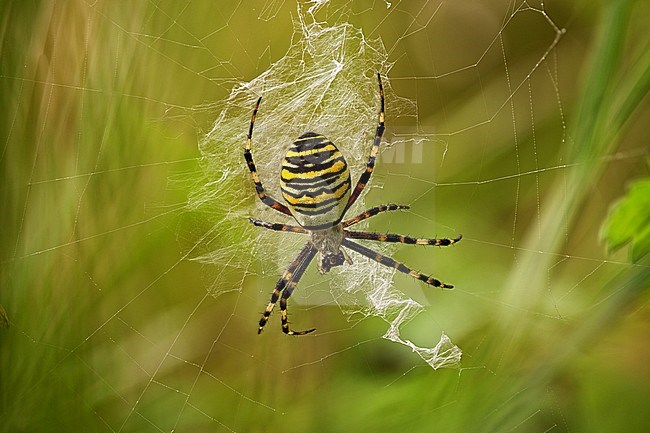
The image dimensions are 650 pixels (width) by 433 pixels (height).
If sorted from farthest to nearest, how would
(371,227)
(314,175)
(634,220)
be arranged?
(371,227) → (314,175) → (634,220)

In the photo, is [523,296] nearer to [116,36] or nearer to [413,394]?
[413,394]

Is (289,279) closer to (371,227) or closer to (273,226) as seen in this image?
(273,226)

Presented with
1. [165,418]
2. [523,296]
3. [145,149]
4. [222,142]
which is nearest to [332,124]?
[222,142]

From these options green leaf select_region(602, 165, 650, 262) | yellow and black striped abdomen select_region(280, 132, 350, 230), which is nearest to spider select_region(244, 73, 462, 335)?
yellow and black striped abdomen select_region(280, 132, 350, 230)

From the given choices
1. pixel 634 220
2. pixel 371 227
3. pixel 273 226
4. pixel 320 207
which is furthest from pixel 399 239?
pixel 634 220

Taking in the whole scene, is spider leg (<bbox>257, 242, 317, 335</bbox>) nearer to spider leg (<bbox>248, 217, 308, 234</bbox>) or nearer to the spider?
the spider

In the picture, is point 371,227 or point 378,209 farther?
point 371,227

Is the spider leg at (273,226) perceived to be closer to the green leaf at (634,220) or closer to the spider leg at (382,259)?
the spider leg at (382,259)
